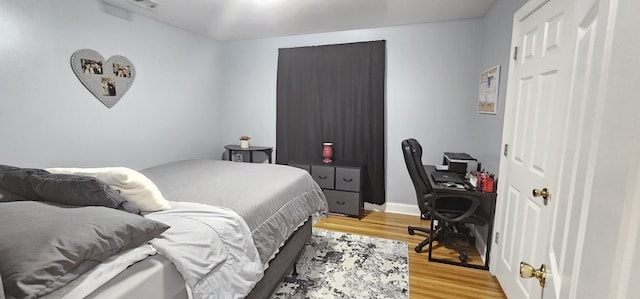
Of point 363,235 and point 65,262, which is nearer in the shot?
point 65,262

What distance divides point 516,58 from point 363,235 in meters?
2.09

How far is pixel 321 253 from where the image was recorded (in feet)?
8.82

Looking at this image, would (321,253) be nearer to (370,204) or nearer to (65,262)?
(370,204)

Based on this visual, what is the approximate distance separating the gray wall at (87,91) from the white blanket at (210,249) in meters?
1.76

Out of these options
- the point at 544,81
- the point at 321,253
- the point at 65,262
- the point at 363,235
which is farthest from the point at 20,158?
the point at 544,81

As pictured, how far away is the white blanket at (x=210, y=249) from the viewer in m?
1.18

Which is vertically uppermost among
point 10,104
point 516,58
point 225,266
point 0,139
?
point 516,58

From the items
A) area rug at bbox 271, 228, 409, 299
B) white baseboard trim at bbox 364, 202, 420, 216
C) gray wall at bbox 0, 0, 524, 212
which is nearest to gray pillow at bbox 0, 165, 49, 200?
gray wall at bbox 0, 0, 524, 212

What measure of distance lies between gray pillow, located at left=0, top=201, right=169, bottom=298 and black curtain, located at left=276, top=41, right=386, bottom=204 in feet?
9.42

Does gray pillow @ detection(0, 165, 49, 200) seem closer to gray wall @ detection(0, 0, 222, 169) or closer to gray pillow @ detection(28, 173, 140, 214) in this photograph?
gray pillow @ detection(28, 173, 140, 214)

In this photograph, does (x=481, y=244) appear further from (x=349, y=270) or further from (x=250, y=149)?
(x=250, y=149)

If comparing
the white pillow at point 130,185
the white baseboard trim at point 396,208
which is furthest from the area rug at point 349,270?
the white pillow at point 130,185

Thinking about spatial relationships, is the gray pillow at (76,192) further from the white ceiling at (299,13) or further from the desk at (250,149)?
the desk at (250,149)

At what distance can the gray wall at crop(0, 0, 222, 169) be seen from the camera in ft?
7.27
